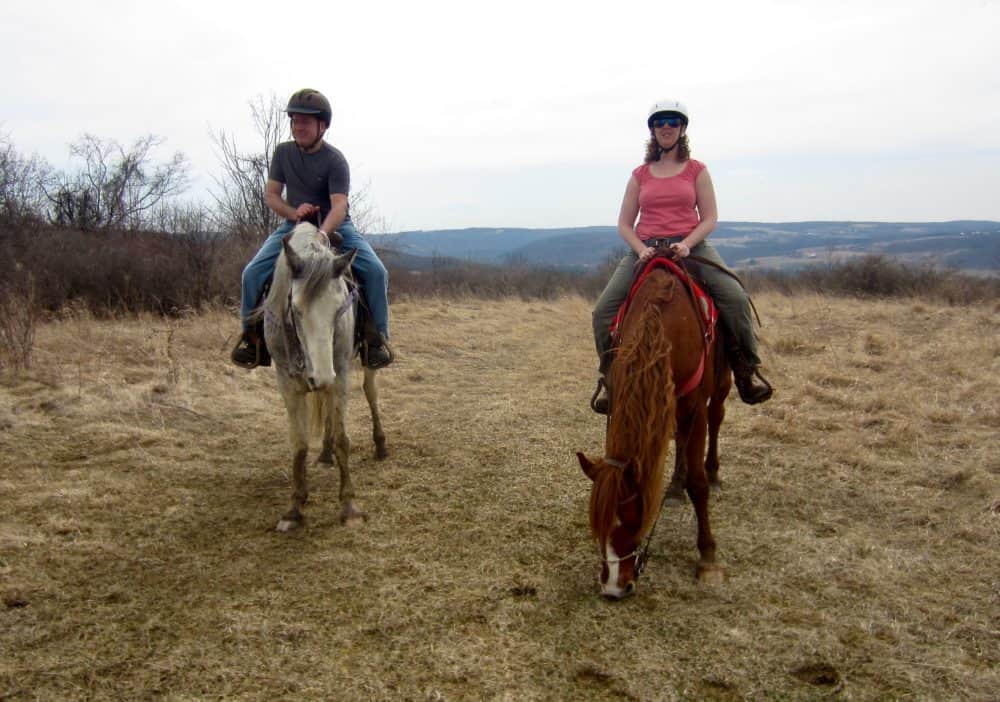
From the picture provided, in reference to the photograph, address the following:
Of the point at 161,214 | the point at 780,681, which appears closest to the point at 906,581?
the point at 780,681

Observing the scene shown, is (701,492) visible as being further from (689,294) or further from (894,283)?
(894,283)

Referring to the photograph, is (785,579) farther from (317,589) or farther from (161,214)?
(161,214)

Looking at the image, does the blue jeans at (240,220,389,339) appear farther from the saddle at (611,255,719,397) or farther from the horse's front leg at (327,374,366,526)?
Answer: the saddle at (611,255,719,397)

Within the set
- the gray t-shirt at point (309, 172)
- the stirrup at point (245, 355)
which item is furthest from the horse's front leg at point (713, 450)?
the stirrup at point (245, 355)

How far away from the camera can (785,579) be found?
4.13 m

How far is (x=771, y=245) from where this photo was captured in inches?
2141

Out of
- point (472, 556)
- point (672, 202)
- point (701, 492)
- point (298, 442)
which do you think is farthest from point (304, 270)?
point (701, 492)

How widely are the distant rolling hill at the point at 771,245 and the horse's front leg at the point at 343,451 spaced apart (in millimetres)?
15139

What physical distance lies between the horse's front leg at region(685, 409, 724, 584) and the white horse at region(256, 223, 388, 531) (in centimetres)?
216

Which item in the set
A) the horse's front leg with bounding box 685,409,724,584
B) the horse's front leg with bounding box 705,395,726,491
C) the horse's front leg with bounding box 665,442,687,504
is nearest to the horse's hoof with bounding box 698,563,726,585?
the horse's front leg with bounding box 685,409,724,584

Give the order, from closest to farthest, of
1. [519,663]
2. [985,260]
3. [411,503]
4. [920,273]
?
[519,663]
[411,503]
[920,273]
[985,260]

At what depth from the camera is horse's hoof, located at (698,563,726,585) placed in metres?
4.10

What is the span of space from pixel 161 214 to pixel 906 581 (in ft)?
73.3

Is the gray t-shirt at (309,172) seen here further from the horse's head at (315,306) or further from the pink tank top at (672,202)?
the pink tank top at (672,202)
